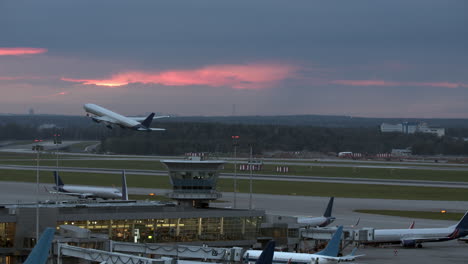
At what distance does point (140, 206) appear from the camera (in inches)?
3103

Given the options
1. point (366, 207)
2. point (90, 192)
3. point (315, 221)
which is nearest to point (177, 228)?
point (315, 221)

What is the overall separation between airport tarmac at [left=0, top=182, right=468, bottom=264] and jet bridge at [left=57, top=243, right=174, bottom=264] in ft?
99.1

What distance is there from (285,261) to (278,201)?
68.2 m

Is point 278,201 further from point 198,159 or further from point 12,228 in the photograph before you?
point 12,228

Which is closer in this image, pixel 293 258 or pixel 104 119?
pixel 293 258

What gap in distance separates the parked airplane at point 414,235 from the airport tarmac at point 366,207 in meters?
0.90

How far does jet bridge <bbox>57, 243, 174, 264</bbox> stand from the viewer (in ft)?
158

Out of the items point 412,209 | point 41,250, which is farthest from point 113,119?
point 41,250

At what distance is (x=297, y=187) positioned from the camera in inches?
6294

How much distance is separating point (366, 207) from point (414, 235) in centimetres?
3821

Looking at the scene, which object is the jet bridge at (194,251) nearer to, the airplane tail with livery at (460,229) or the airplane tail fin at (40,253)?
the airplane tail fin at (40,253)

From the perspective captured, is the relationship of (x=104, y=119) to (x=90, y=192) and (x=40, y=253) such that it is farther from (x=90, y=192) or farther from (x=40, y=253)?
(x=40, y=253)

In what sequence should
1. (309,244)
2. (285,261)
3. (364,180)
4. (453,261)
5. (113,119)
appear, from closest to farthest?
(285,261) < (453,261) < (309,244) < (113,119) < (364,180)

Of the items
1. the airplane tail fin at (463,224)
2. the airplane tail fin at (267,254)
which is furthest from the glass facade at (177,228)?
the airplane tail fin at (267,254)
